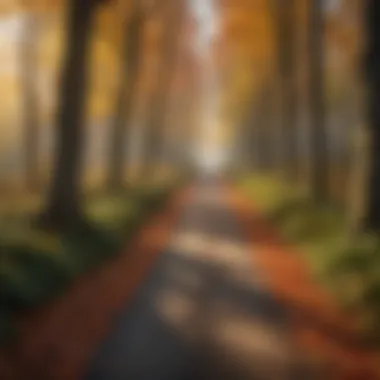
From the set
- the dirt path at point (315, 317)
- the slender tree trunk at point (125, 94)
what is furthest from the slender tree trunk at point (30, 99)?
the dirt path at point (315, 317)

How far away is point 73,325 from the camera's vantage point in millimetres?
6809

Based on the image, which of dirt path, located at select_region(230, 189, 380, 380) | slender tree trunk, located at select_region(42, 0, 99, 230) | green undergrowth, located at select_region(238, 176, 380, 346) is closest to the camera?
dirt path, located at select_region(230, 189, 380, 380)

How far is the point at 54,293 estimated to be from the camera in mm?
7723

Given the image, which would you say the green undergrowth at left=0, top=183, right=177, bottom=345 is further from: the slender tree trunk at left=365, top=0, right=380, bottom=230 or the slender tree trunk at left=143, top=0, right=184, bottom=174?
the slender tree trunk at left=143, top=0, right=184, bottom=174

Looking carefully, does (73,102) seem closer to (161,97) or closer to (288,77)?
(288,77)

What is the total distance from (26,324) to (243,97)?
2201 centimetres

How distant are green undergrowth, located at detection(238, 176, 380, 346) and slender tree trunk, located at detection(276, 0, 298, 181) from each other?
11.6 feet

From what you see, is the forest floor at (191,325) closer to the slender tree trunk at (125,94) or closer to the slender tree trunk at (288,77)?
the slender tree trunk at (125,94)

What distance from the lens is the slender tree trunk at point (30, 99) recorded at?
10.3 m

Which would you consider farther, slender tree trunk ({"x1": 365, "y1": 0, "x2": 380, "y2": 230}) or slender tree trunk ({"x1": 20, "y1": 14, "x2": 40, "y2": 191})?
slender tree trunk ({"x1": 20, "y1": 14, "x2": 40, "y2": 191})

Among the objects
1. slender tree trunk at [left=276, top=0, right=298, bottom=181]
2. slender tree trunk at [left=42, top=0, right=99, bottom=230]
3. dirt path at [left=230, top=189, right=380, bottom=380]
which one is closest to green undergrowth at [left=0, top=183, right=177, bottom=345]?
slender tree trunk at [left=42, top=0, right=99, bottom=230]

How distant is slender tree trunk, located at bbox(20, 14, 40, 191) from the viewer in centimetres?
1029

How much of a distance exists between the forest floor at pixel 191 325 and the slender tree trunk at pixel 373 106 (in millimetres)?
990

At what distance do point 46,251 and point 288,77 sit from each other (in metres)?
11.5
